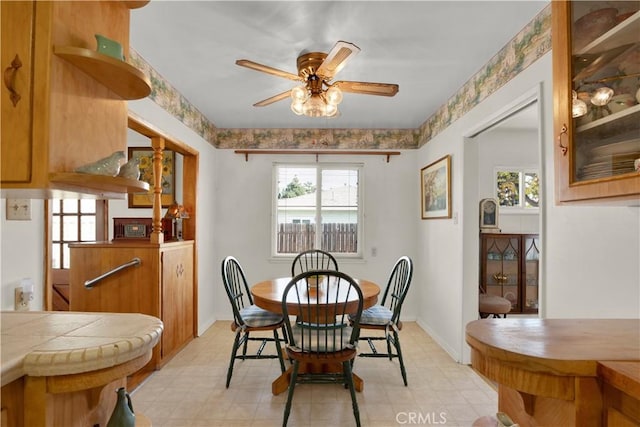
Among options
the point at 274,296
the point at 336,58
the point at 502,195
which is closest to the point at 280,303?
the point at 274,296

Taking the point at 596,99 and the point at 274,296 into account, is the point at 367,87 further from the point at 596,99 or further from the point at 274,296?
the point at 274,296

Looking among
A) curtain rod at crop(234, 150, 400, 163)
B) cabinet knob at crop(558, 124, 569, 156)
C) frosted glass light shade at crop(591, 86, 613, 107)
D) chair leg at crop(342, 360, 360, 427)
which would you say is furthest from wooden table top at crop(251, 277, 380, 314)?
curtain rod at crop(234, 150, 400, 163)

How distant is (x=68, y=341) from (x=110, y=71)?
3.01 feet

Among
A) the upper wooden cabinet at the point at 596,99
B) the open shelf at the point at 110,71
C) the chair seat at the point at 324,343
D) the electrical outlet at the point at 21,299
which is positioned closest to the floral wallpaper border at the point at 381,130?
the upper wooden cabinet at the point at 596,99

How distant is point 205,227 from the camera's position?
404cm

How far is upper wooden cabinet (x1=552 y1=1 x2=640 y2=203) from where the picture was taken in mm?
1086

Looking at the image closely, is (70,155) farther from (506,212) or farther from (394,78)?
(506,212)

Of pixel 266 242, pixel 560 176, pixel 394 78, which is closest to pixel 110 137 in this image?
pixel 560 176

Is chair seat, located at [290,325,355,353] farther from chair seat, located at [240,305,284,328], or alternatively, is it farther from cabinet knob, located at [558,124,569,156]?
cabinet knob, located at [558,124,569,156]

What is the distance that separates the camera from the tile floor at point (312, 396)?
220cm

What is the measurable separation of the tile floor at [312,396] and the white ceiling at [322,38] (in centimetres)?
240

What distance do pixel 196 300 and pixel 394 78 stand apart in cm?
295

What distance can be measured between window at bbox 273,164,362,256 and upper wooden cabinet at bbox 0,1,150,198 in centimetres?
322

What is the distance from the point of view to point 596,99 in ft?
3.97
